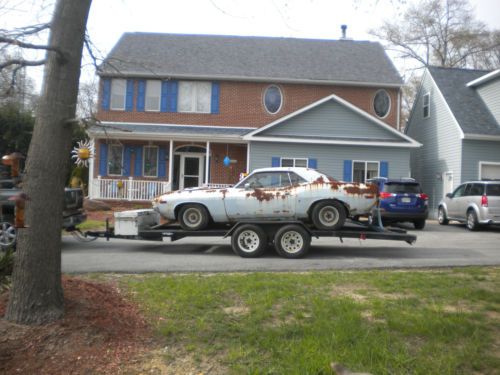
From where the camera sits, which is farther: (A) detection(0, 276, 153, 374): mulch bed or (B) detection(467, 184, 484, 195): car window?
(B) detection(467, 184, 484, 195): car window

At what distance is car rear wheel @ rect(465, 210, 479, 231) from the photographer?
50.4 ft

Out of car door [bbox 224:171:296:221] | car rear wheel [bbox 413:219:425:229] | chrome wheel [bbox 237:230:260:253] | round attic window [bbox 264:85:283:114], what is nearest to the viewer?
chrome wheel [bbox 237:230:260:253]

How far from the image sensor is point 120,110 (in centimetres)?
2245

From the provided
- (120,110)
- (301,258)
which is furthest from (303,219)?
(120,110)

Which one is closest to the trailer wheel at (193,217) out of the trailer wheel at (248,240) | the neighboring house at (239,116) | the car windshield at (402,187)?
the trailer wheel at (248,240)

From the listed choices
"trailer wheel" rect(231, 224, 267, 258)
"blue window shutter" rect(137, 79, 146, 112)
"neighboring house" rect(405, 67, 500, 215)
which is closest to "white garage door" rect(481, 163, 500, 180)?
"neighboring house" rect(405, 67, 500, 215)

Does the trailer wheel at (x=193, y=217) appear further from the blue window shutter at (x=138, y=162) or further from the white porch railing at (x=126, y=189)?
the blue window shutter at (x=138, y=162)

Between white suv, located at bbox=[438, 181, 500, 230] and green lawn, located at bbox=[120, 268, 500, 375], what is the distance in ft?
28.9

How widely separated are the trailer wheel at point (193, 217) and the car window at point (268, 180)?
115 centimetres

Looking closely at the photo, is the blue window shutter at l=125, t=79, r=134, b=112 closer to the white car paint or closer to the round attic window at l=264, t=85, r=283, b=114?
the round attic window at l=264, t=85, r=283, b=114

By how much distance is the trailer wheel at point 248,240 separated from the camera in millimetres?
9422

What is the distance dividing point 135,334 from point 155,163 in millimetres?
18124

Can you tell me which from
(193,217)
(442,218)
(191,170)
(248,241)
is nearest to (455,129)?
(442,218)

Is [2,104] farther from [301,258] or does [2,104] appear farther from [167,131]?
[167,131]
